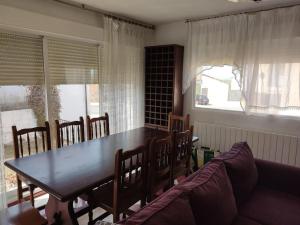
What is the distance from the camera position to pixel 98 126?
2936 millimetres

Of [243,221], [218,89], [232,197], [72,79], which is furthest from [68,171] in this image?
[218,89]

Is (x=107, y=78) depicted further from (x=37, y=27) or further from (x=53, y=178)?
(x=53, y=178)

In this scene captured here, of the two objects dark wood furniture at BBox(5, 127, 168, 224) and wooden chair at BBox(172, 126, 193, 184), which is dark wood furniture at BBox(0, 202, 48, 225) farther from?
wooden chair at BBox(172, 126, 193, 184)

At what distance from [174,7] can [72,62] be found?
62.4 inches

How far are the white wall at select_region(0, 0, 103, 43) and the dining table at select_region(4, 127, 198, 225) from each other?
1.45 meters

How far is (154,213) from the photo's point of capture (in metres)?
1.07

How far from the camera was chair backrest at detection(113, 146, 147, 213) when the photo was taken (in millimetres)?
1573

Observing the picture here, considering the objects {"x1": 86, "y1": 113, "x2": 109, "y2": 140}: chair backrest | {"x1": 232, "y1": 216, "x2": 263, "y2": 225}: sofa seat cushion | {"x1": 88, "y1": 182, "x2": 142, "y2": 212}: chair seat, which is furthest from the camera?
{"x1": 86, "y1": 113, "x2": 109, "y2": 140}: chair backrest

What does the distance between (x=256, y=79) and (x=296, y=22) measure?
81 centimetres

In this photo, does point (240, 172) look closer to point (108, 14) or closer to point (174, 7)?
point (174, 7)

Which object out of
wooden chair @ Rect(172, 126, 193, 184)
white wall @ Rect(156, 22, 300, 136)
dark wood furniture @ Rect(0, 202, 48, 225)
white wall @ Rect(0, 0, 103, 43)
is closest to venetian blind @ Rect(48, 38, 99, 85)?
white wall @ Rect(0, 0, 103, 43)

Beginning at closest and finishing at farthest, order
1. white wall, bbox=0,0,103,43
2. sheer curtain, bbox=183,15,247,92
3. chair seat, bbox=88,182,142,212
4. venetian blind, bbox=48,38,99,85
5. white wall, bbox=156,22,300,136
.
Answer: chair seat, bbox=88,182,142,212 < white wall, bbox=0,0,103,43 < venetian blind, bbox=48,38,99,85 < white wall, bbox=156,22,300,136 < sheer curtain, bbox=183,15,247,92

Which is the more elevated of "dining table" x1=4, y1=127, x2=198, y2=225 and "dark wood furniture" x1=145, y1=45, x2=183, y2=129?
"dark wood furniture" x1=145, y1=45, x2=183, y2=129

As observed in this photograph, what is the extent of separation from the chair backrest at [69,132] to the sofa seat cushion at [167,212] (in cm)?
160
